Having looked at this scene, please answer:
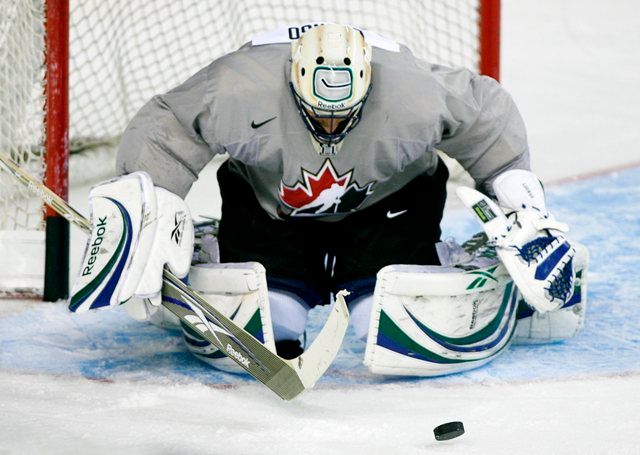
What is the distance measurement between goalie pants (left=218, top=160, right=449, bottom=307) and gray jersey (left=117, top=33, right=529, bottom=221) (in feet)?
0.22

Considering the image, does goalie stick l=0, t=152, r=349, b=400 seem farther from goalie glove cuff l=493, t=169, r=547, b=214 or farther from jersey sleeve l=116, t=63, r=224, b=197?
goalie glove cuff l=493, t=169, r=547, b=214

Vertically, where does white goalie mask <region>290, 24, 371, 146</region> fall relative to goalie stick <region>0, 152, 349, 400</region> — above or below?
above

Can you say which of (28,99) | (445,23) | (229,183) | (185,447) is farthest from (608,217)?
(185,447)

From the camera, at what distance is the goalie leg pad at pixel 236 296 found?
8.14 feet

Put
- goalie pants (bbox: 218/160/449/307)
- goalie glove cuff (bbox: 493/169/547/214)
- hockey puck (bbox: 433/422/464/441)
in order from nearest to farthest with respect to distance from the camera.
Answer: hockey puck (bbox: 433/422/464/441)
goalie glove cuff (bbox: 493/169/547/214)
goalie pants (bbox: 218/160/449/307)

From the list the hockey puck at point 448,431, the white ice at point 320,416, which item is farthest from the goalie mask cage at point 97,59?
the hockey puck at point 448,431

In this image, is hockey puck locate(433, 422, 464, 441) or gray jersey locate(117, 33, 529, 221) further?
gray jersey locate(117, 33, 529, 221)

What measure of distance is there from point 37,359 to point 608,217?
5.99 feet

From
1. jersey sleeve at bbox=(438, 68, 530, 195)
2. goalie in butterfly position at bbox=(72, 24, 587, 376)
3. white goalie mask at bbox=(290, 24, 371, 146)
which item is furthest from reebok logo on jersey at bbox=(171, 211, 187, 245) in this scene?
jersey sleeve at bbox=(438, 68, 530, 195)

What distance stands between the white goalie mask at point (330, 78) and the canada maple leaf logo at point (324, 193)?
0.32ft

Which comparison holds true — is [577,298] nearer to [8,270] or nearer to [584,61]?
[8,270]

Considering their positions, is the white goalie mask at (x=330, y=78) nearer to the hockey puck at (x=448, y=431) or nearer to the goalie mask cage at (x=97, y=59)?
the hockey puck at (x=448, y=431)

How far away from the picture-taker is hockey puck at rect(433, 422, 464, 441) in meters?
2.12

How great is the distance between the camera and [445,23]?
3951 mm
